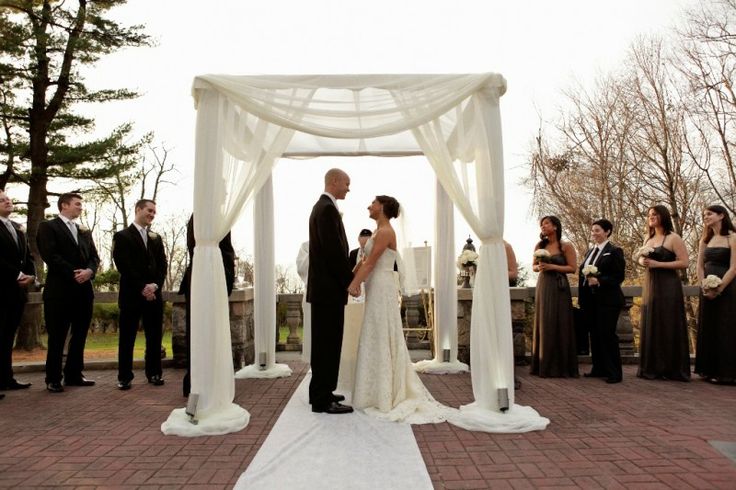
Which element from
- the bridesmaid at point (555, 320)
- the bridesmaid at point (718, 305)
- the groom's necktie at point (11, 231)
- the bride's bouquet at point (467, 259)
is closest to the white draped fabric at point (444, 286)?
the bride's bouquet at point (467, 259)

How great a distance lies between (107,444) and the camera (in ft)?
12.6

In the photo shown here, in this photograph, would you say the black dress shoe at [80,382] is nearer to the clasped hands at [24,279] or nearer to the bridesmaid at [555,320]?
the clasped hands at [24,279]

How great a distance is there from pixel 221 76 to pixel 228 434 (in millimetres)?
2891

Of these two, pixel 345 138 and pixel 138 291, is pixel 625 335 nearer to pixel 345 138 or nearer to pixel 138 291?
pixel 345 138

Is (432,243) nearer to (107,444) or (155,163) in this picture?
(107,444)

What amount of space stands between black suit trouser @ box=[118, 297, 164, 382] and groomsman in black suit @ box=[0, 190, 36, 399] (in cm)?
107

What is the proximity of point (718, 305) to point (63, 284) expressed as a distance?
717 cm

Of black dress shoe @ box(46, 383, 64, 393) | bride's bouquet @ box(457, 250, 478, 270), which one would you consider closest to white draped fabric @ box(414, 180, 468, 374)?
bride's bouquet @ box(457, 250, 478, 270)

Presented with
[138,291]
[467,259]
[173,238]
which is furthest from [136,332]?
[173,238]

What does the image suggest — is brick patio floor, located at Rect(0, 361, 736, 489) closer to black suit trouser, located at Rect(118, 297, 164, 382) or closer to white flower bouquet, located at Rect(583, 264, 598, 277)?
black suit trouser, located at Rect(118, 297, 164, 382)

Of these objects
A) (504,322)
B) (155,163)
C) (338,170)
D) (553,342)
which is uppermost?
(155,163)

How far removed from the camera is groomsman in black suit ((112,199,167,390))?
18.7 feet

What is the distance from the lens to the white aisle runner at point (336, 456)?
3082mm

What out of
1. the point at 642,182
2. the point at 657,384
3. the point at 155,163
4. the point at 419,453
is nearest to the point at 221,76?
the point at 419,453
